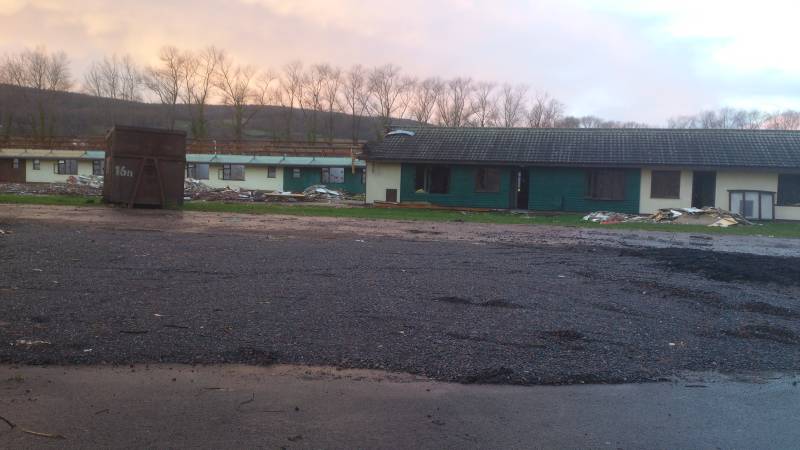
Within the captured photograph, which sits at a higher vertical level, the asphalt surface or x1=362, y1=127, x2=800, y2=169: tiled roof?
x1=362, y1=127, x2=800, y2=169: tiled roof

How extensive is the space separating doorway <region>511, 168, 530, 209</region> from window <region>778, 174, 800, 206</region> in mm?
Result: 11752

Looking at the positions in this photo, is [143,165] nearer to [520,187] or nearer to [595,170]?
[520,187]

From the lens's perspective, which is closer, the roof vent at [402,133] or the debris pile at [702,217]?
the debris pile at [702,217]

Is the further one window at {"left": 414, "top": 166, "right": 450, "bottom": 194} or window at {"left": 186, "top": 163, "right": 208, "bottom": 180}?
window at {"left": 186, "top": 163, "right": 208, "bottom": 180}

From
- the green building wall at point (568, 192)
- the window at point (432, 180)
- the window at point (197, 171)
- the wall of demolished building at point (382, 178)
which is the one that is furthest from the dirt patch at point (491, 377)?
the window at point (197, 171)

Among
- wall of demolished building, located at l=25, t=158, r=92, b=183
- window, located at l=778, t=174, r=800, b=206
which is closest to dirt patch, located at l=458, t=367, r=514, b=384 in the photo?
window, located at l=778, t=174, r=800, b=206

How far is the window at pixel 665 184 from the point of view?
102 feet

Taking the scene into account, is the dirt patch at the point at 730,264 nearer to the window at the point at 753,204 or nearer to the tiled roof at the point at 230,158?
the window at the point at 753,204

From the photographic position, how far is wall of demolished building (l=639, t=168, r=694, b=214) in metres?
30.9

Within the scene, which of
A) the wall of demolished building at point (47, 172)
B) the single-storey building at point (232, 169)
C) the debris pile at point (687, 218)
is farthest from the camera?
the wall of demolished building at point (47, 172)

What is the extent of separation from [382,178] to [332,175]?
1672 cm

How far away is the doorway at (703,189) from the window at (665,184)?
866mm

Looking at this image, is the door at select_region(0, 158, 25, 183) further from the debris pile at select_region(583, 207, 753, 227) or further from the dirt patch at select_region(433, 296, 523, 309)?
the dirt patch at select_region(433, 296, 523, 309)

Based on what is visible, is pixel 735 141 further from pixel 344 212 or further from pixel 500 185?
pixel 344 212
